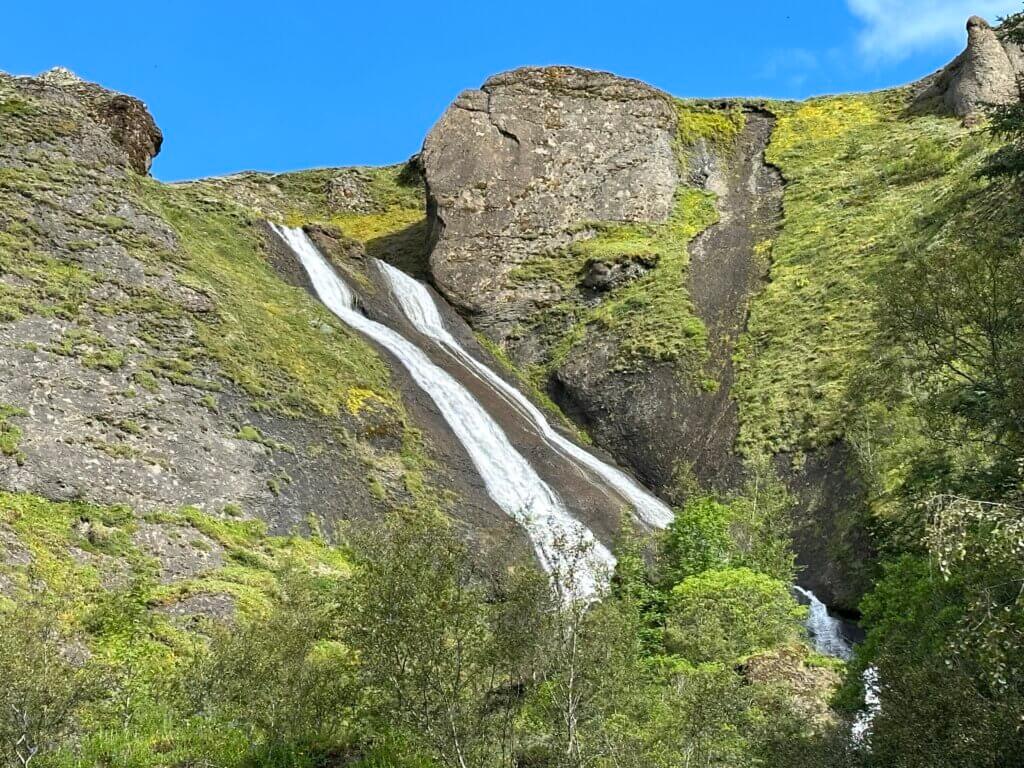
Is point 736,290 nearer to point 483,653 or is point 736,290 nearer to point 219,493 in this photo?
point 219,493

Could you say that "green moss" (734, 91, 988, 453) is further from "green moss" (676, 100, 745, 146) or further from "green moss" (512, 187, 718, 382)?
"green moss" (676, 100, 745, 146)

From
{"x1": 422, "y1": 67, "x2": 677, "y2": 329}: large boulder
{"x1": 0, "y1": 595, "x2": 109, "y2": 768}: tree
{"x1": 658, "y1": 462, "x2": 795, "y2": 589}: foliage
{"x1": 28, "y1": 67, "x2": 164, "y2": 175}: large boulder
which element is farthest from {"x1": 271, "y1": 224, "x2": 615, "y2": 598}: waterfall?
{"x1": 0, "y1": 595, "x2": 109, "y2": 768}: tree

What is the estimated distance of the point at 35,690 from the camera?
9.16 metres

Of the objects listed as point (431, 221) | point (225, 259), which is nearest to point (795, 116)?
point (431, 221)

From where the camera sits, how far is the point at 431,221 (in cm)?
5050

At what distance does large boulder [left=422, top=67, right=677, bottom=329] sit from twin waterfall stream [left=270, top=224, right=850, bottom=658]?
425 cm

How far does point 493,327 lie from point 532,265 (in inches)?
205

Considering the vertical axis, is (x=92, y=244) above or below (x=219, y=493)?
above

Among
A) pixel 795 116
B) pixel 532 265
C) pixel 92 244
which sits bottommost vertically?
pixel 92 244

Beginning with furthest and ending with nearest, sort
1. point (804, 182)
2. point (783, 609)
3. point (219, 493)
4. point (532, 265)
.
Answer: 1. point (804, 182)
2. point (532, 265)
3. point (219, 493)
4. point (783, 609)

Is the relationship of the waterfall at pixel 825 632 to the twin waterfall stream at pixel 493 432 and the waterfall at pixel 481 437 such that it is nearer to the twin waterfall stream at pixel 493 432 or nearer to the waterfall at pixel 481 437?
the twin waterfall stream at pixel 493 432

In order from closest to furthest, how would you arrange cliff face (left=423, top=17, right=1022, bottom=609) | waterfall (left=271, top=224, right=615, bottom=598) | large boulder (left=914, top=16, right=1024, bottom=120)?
waterfall (left=271, top=224, right=615, bottom=598) → cliff face (left=423, top=17, right=1022, bottom=609) → large boulder (left=914, top=16, right=1024, bottom=120)

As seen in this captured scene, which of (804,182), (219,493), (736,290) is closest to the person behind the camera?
(219,493)

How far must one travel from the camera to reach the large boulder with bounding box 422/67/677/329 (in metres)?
48.4
